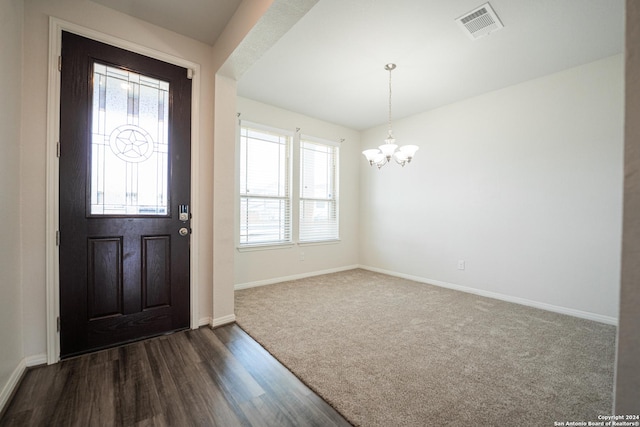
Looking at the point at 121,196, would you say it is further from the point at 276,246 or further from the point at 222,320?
the point at 276,246

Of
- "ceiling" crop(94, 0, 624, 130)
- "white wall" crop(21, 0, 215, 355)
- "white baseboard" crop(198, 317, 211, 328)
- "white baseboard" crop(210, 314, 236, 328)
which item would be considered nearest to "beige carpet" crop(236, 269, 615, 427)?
"white baseboard" crop(210, 314, 236, 328)

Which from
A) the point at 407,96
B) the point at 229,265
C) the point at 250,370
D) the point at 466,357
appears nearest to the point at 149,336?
the point at 229,265

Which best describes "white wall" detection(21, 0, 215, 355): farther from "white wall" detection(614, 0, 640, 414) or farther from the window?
"white wall" detection(614, 0, 640, 414)

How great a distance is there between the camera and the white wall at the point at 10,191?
4.93ft

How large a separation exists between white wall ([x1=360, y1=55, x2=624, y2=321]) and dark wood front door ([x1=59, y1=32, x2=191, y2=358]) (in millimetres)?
3437

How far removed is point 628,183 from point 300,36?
254 centimetres

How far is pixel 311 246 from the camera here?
14.9 ft

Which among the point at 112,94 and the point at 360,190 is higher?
the point at 112,94

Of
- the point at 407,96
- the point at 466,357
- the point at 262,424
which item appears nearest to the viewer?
the point at 262,424

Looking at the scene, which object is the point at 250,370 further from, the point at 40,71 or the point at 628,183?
the point at 40,71

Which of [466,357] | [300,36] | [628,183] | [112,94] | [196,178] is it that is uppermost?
[300,36]

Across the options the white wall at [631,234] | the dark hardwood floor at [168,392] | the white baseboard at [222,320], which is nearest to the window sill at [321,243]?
the white baseboard at [222,320]

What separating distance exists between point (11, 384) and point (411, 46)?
156 inches

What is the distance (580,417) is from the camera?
142cm
